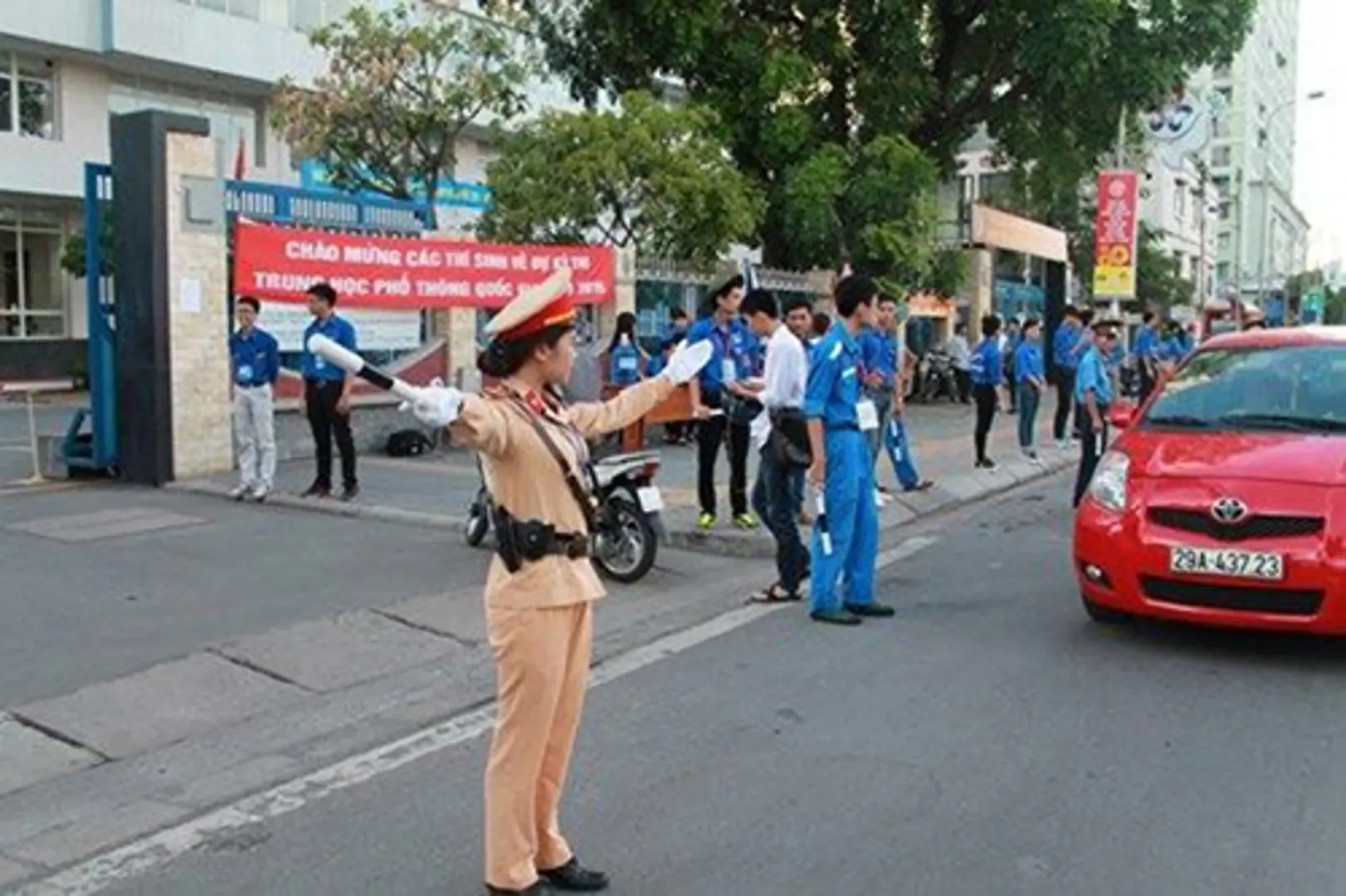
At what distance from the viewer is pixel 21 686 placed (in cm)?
616

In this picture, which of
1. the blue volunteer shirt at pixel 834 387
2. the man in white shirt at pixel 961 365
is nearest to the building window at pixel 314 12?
the man in white shirt at pixel 961 365

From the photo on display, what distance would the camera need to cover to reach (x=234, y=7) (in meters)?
31.5

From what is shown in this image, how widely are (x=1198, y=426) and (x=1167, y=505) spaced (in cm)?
102

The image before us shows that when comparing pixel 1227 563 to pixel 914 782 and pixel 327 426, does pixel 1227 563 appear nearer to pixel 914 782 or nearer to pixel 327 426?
Answer: pixel 914 782

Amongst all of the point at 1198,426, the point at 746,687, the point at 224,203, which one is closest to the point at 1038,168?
the point at 224,203

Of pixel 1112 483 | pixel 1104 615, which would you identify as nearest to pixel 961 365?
pixel 1104 615

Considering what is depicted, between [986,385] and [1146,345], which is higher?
[1146,345]

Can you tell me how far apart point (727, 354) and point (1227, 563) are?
184 inches

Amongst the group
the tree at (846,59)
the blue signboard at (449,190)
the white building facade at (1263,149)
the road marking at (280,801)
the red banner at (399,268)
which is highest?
the white building facade at (1263,149)

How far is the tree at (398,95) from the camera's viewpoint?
23.9 metres

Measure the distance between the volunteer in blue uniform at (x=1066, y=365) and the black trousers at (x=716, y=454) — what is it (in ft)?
21.1

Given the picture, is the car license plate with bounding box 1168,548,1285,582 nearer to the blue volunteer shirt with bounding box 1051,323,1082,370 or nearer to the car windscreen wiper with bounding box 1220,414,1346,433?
the car windscreen wiper with bounding box 1220,414,1346,433

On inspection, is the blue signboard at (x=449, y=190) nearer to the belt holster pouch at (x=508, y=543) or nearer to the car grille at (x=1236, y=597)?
the car grille at (x=1236, y=597)

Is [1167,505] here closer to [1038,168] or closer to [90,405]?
[90,405]
